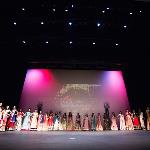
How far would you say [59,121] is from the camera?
30.1ft

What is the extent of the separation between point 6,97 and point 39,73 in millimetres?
1856

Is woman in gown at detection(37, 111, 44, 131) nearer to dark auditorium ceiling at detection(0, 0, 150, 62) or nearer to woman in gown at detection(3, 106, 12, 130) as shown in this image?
woman in gown at detection(3, 106, 12, 130)

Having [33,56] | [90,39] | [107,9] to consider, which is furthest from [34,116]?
[107,9]

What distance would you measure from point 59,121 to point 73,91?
1.55 meters

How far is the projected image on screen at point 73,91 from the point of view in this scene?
9.77 m

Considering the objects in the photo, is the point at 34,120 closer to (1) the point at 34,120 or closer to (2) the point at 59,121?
(1) the point at 34,120

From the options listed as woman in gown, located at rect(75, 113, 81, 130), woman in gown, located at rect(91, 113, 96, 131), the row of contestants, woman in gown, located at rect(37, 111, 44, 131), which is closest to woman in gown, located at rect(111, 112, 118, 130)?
the row of contestants

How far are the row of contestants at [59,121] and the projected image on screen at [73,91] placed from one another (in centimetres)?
43

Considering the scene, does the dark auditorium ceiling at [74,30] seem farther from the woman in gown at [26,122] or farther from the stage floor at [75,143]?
the stage floor at [75,143]

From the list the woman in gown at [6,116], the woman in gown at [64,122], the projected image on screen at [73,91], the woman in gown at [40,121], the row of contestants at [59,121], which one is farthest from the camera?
the projected image on screen at [73,91]

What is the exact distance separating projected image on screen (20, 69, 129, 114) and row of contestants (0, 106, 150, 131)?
43cm

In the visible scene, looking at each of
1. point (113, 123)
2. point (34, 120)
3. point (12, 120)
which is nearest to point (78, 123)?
point (113, 123)

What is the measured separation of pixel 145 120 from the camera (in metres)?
9.66

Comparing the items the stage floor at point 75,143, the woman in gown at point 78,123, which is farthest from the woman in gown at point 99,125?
the stage floor at point 75,143
